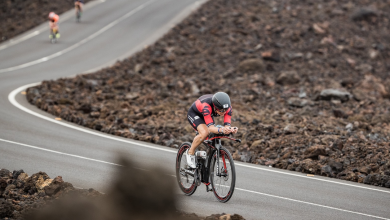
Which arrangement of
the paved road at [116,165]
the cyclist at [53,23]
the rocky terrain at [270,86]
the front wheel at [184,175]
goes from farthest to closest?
the cyclist at [53,23] < the rocky terrain at [270,86] < the front wheel at [184,175] < the paved road at [116,165]

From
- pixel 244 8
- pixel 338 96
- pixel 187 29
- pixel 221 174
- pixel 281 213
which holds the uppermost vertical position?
pixel 244 8

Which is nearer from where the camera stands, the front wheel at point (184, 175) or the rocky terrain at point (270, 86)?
the front wheel at point (184, 175)

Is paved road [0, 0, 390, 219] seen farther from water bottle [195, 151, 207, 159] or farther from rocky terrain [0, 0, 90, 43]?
rocky terrain [0, 0, 90, 43]

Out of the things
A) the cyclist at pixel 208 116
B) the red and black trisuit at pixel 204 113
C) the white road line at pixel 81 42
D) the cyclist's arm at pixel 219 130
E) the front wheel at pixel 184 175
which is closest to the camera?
the cyclist's arm at pixel 219 130

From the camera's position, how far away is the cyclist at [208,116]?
8.12m

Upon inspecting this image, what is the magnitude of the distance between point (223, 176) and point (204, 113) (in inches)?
47.0

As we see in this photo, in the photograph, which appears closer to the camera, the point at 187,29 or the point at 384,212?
the point at 384,212

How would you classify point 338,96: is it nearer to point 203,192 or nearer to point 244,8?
point 203,192

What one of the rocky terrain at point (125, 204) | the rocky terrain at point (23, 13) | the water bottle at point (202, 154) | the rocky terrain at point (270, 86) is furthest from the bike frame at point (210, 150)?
the rocky terrain at point (23, 13)

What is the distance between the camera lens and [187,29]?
33438 millimetres

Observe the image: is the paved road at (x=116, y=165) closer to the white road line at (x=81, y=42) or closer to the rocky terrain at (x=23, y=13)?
the white road line at (x=81, y=42)

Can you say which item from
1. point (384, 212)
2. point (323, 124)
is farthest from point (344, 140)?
point (384, 212)

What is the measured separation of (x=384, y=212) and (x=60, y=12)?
35277mm

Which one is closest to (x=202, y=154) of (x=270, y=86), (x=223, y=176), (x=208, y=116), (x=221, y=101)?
(x=223, y=176)
